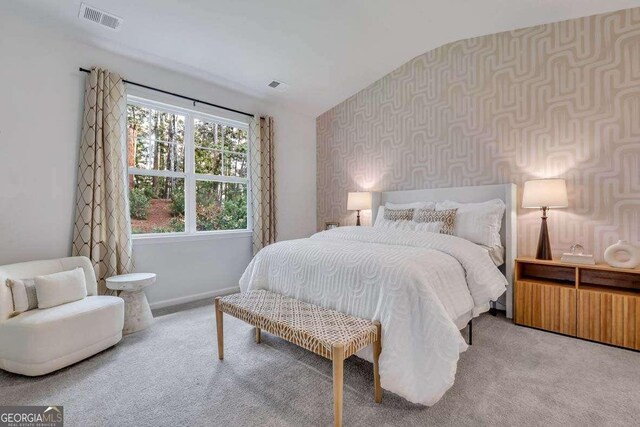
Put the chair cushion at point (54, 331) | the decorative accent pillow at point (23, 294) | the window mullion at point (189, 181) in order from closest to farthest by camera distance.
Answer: the chair cushion at point (54, 331) → the decorative accent pillow at point (23, 294) → the window mullion at point (189, 181)

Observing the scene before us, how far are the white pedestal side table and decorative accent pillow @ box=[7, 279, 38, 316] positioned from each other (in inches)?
18.7

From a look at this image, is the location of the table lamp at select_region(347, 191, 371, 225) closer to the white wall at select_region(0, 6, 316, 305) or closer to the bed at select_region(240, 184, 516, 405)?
the bed at select_region(240, 184, 516, 405)

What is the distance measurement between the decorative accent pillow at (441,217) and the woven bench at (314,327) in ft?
5.31

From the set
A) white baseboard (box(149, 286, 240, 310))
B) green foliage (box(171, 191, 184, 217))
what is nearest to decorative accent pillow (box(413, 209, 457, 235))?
white baseboard (box(149, 286, 240, 310))

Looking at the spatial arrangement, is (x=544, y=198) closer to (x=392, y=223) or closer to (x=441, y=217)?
(x=441, y=217)

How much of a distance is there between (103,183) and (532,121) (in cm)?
412

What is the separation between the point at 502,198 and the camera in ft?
10.0

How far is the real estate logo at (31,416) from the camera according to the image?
147 centimetres

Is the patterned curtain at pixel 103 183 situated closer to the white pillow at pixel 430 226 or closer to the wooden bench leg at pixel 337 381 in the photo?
the wooden bench leg at pixel 337 381

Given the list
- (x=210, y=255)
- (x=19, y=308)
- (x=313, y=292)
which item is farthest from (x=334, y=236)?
(x=19, y=308)

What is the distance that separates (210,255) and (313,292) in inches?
80.1

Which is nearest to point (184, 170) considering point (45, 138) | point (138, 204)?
point (138, 204)

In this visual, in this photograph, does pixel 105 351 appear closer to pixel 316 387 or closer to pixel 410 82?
pixel 316 387

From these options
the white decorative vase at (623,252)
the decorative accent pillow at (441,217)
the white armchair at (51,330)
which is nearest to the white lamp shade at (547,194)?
the white decorative vase at (623,252)
